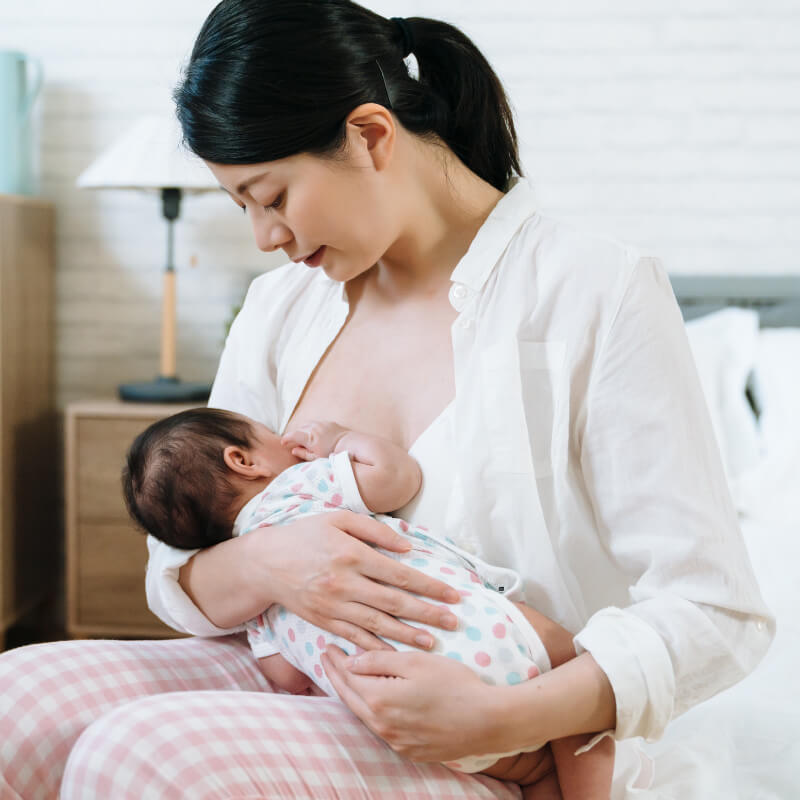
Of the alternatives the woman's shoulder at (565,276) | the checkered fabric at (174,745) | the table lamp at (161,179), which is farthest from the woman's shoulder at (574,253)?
the table lamp at (161,179)

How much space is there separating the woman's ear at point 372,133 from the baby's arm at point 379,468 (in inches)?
12.9

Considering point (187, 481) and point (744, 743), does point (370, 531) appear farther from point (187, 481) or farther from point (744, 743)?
point (744, 743)

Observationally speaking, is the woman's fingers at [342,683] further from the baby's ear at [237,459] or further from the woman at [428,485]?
the baby's ear at [237,459]

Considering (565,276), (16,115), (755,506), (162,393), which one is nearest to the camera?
(565,276)

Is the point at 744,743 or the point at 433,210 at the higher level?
the point at 433,210

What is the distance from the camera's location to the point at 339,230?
3.73 feet

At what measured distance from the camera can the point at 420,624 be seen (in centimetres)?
99

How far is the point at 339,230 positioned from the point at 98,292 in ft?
7.06

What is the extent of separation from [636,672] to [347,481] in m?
0.39

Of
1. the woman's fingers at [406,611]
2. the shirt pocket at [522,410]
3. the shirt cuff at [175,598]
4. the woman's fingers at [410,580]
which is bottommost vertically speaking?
the shirt cuff at [175,598]

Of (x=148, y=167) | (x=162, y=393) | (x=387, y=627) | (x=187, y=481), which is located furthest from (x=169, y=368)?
(x=387, y=627)

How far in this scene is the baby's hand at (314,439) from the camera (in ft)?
3.98

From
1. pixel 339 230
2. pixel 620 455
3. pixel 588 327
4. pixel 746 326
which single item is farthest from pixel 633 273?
pixel 746 326

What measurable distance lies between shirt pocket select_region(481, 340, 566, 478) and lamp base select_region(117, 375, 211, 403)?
179cm
